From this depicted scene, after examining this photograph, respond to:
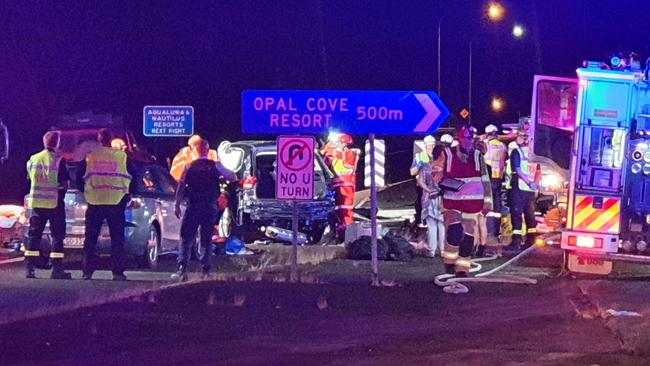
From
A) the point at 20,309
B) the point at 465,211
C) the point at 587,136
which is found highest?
the point at 587,136

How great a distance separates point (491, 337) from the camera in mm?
8820

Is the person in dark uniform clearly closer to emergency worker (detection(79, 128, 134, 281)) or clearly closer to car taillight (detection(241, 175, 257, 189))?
emergency worker (detection(79, 128, 134, 281))

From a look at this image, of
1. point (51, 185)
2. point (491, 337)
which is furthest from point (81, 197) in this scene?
point (491, 337)

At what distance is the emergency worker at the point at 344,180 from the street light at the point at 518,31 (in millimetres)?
27744

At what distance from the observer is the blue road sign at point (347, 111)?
12.1 metres

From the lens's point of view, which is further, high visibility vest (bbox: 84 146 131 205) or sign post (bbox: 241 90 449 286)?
high visibility vest (bbox: 84 146 131 205)

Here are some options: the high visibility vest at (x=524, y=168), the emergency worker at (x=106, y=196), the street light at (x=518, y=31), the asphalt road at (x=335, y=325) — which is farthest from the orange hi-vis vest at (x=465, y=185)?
the street light at (x=518, y=31)

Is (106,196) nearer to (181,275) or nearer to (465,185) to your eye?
(181,275)

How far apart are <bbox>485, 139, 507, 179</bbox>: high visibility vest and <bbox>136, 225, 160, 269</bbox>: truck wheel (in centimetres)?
567

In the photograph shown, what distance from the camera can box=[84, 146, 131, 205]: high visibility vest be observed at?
1290 centimetres

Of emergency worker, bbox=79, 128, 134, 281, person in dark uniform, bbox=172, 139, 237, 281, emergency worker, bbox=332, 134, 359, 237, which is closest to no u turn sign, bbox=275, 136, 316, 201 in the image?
person in dark uniform, bbox=172, 139, 237, 281

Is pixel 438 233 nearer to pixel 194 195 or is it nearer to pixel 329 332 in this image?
pixel 194 195

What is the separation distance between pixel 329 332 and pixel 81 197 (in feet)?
19.3

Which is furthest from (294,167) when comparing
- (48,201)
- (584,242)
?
(584,242)
